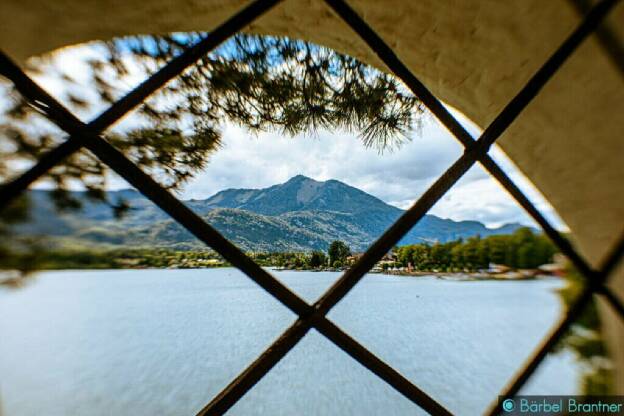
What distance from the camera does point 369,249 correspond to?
605 mm

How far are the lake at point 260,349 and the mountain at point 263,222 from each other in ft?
0.97

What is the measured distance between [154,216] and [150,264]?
0.47 ft

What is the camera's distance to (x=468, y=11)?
0.77 meters

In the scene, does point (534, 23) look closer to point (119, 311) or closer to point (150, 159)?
point (150, 159)

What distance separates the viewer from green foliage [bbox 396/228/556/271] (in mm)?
1129

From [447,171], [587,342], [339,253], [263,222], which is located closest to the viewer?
[447,171]

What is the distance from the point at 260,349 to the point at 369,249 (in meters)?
1.87

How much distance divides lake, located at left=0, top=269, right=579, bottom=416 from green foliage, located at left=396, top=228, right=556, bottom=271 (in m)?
0.43

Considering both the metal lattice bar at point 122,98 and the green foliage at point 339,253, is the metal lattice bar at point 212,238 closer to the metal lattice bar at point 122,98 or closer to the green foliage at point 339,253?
the metal lattice bar at point 122,98

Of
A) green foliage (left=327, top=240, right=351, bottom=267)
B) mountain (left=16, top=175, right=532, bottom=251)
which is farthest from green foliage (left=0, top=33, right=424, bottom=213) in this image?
green foliage (left=327, top=240, right=351, bottom=267)

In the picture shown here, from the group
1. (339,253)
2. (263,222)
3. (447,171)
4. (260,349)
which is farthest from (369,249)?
(260,349)

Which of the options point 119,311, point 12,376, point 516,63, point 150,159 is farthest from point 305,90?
point 119,311

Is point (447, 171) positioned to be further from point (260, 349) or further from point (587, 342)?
point (260, 349)

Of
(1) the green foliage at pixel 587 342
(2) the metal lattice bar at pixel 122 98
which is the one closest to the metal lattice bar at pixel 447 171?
(2) the metal lattice bar at pixel 122 98
